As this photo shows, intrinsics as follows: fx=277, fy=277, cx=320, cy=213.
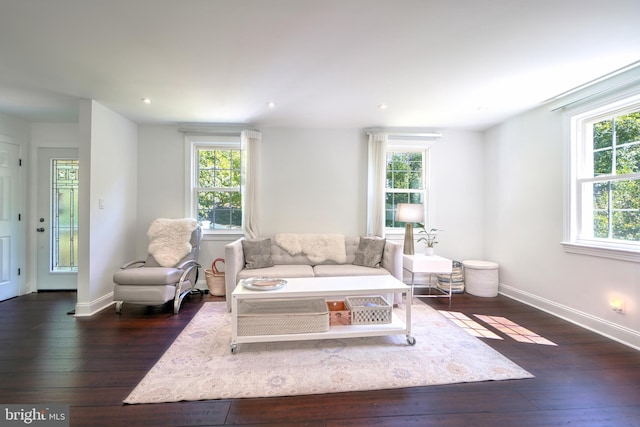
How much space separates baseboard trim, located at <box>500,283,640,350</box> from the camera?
236 cm

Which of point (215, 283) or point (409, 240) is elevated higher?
point (409, 240)

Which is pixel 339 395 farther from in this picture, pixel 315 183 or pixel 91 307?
pixel 91 307

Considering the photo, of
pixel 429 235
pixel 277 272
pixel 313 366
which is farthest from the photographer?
pixel 429 235

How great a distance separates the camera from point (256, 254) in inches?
136

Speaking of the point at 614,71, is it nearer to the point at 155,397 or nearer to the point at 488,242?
the point at 488,242

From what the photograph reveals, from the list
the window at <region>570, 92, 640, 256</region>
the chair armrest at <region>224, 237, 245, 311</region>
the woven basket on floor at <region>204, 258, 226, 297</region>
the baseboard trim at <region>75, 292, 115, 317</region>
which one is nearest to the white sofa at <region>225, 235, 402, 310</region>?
the chair armrest at <region>224, 237, 245, 311</region>

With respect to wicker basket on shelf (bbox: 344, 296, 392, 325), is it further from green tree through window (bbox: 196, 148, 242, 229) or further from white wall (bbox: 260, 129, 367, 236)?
green tree through window (bbox: 196, 148, 242, 229)

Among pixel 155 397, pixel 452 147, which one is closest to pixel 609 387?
pixel 155 397

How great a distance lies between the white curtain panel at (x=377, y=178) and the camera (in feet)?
13.1

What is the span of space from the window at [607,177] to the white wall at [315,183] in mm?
1379

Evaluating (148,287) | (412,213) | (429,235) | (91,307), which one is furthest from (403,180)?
(91,307)

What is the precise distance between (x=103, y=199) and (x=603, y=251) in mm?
5275

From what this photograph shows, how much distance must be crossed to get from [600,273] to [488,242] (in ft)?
4.98

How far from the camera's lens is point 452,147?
13.8ft
